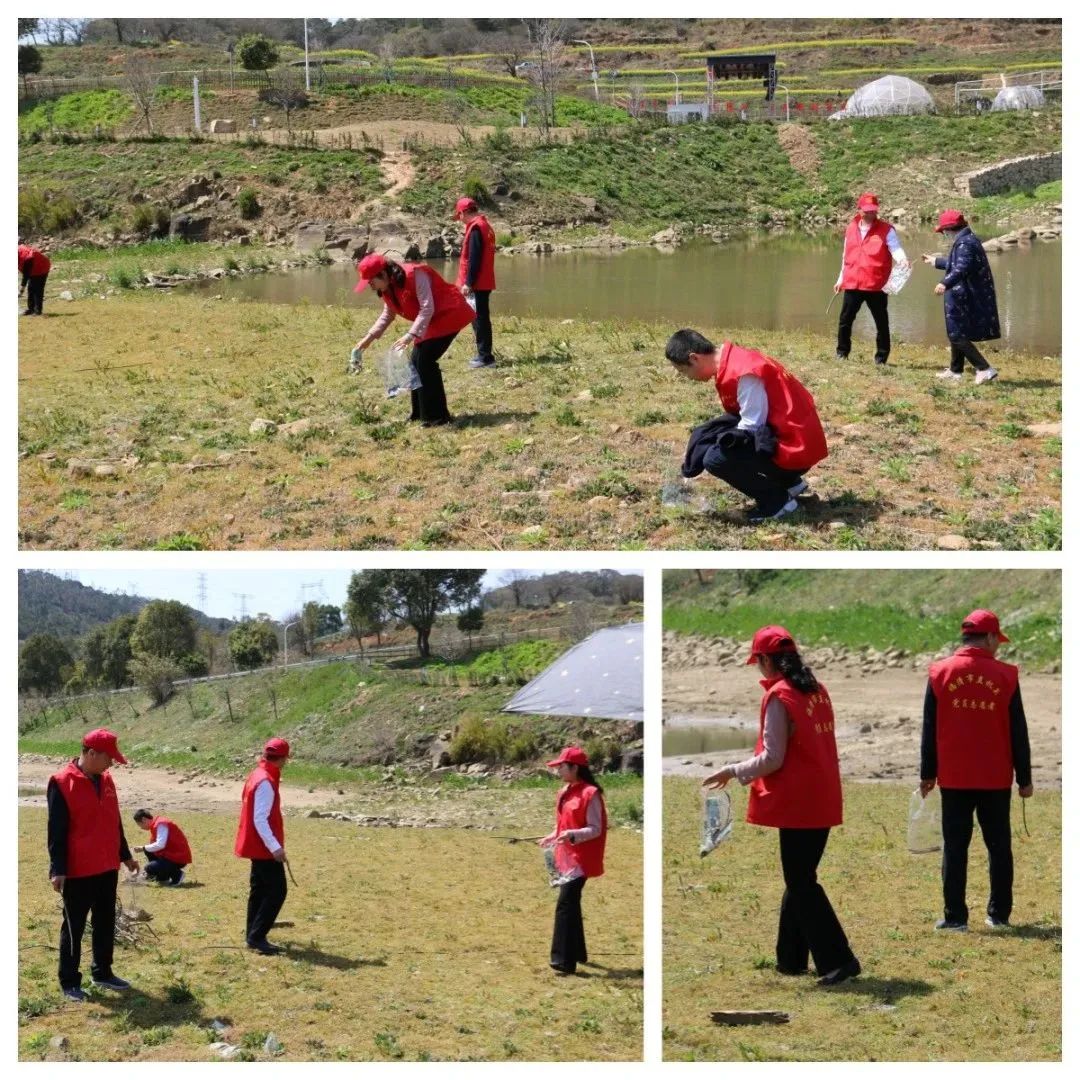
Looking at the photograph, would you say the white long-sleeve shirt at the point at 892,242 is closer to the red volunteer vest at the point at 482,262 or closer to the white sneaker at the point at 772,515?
the red volunteer vest at the point at 482,262

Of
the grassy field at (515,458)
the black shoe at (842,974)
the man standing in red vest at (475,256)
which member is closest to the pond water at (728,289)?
the grassy field at (515,458)

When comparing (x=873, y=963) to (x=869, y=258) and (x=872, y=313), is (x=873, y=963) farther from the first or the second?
(x=872, y=313)

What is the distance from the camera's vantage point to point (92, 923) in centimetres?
750

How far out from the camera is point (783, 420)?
8.56 metres

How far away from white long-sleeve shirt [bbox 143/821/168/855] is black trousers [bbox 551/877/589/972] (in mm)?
3750

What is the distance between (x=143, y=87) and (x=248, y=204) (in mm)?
18024

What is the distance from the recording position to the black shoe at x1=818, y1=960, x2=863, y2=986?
266 inches

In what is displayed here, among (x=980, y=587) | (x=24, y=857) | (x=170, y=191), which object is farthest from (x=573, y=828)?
(x=170, y=191)

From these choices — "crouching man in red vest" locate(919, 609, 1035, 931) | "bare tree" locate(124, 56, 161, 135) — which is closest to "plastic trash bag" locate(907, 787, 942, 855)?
"crouching man in red vest" locate(919, 609, 1035, 931)

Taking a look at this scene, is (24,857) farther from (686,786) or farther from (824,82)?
(824,82)

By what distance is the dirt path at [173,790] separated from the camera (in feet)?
50.2

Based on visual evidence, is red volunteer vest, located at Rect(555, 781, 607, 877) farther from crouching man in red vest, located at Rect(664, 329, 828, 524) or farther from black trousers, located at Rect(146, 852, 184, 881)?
black trousers, located at Rect(146, 852, 184, 881)

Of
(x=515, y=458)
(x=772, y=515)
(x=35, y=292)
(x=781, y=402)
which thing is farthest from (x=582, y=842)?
(x=35, y=292)

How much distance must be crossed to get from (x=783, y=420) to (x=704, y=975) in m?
3.28
